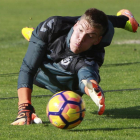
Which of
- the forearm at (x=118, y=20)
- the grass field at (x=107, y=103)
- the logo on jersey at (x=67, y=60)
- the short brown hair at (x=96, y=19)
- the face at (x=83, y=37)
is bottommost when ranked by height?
the grass field at (x=107, y=103)

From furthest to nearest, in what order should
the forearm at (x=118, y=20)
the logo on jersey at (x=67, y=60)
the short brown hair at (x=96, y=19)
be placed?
the forearm at (x=118, y=20)
the logo on jersey at (x=67, y=60)
the short brown hair at (x=96, y=19)

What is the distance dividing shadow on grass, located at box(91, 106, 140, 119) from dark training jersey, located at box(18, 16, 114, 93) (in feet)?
2.40

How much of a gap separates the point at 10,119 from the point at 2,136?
1000 millimetres

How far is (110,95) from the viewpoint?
8570 millimetres

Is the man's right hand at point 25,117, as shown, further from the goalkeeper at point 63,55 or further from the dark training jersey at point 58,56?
the dark training jersey at point 58,56

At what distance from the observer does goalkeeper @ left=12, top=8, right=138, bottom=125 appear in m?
6.19

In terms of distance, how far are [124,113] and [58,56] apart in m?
1.54

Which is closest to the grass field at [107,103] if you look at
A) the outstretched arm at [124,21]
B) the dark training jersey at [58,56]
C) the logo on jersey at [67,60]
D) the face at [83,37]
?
the dark training jersey at [58,56]

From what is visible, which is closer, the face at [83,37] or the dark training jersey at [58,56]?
the face at [83,37]

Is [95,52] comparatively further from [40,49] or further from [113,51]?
[113,51]

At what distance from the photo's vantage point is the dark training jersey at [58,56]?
22.0 ft

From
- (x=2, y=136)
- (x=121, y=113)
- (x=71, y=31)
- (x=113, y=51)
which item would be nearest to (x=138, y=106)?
(x=121, y=113)

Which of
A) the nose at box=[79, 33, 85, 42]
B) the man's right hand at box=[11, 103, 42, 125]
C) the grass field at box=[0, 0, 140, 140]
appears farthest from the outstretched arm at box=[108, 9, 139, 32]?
the man's right hand at box=[11, 103, 42, 125]

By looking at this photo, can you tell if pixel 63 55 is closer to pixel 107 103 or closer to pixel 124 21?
pixel 107 103
